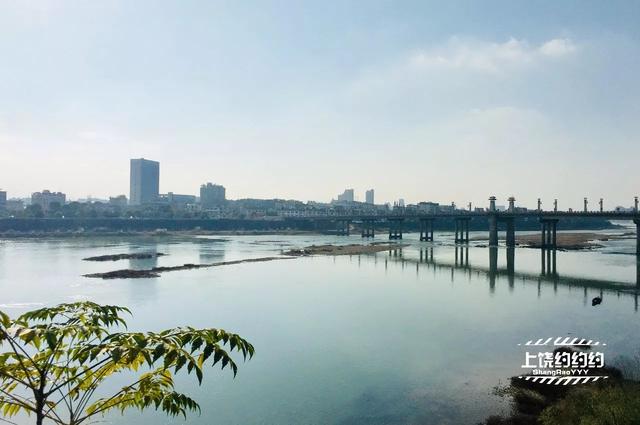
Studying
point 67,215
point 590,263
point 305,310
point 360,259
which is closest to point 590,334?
point 305,310

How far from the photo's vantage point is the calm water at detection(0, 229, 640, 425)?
1684 cm

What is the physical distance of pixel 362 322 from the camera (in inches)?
1159

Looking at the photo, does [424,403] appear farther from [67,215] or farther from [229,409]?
[67,215]

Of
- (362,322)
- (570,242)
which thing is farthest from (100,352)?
(570,242)

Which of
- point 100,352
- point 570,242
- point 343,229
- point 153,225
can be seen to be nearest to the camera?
point 100,352

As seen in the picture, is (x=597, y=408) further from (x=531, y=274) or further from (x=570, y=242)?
(x=570, y=242)

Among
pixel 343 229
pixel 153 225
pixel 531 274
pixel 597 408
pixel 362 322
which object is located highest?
pixel 153 225

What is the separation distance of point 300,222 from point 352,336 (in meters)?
159

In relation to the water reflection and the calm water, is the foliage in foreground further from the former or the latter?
the water reflection

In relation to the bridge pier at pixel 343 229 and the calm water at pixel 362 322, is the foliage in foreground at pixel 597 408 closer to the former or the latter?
the calm water at pixel 362 322

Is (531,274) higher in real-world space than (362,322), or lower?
higher

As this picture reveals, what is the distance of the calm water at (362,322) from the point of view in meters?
16.8

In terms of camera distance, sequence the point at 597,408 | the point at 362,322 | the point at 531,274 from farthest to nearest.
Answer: the point at 531,274
the point at 362,322
the point at 597,408

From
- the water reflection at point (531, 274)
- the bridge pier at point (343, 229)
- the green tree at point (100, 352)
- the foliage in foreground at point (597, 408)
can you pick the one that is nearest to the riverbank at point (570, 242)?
the water reflection at point (531, 274)
